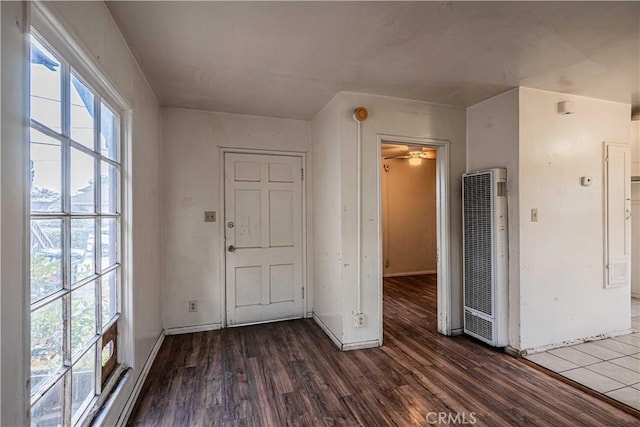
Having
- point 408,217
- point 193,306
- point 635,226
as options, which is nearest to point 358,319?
point 193,306

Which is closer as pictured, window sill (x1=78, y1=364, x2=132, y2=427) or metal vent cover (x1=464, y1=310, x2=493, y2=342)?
window sill (x1=78, y1=364, x2=132, y2=427)

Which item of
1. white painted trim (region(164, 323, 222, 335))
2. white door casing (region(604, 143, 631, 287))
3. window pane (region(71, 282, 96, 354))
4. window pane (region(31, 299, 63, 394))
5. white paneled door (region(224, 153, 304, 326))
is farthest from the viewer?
white paneled door (region(224, 153, 304, 326))

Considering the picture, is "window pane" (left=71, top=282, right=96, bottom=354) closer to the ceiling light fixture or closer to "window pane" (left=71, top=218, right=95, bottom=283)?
"window pane" (left=71, top=218, right=95, bottom=283)

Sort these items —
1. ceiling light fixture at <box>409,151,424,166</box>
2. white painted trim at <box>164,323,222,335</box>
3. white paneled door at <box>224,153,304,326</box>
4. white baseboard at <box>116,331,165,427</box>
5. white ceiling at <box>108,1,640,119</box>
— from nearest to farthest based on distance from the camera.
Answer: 1. white ceiling at <box>108,1,640,119</box>
2. white baseboard at <box>116,331,165,427</box>
3. white painted trim at <box>164,323,222,335</box>
4. white paneled door at <box>224,153,304,326</box>
5. ceiling light fixture at <box>409,151,424,166</box>

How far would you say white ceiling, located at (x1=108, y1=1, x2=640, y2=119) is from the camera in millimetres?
1607

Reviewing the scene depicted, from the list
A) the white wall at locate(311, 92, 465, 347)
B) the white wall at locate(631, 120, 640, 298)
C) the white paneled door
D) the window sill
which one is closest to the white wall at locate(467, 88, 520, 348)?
the white wall at locate(311, 92, 465, 347)

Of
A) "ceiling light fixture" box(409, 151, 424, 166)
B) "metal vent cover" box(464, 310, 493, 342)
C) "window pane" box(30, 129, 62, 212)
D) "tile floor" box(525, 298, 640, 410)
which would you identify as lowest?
"tile floor" box(525, 298, 640, 410)

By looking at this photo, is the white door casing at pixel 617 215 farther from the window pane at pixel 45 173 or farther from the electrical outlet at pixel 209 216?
the window pane at pixel 45 173

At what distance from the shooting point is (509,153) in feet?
8.89

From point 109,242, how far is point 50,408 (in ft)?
2.96

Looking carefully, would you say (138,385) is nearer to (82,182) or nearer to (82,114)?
(82,182)

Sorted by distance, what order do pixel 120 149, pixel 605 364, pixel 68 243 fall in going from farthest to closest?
pixel 605 364 → pixel 120 149 → pixel 68 243

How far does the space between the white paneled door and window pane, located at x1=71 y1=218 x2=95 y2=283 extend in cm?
184

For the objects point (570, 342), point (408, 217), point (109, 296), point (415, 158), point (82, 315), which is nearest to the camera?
point (82, 315)
